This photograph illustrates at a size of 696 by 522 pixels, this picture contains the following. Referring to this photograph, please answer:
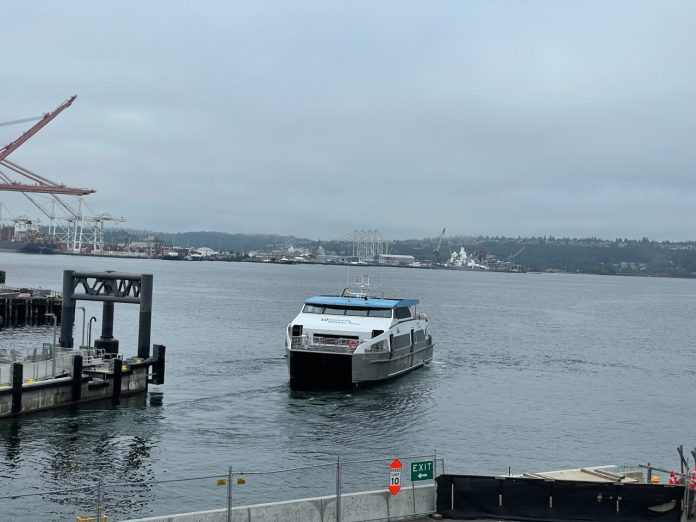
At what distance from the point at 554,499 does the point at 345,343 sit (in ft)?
90.6

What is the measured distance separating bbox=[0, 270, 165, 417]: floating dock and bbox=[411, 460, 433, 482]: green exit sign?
2016cm

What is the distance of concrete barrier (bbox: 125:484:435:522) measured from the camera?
53.9 feet

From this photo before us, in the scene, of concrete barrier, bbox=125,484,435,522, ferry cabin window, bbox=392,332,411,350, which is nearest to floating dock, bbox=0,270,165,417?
ferry cabin window, bbox=392,332,411,350

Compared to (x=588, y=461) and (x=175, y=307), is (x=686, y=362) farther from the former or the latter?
(x=175, y=307)

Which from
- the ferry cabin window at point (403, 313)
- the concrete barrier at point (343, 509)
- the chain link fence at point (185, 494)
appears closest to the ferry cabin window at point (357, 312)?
the ferry cabin window at point (403, 313)

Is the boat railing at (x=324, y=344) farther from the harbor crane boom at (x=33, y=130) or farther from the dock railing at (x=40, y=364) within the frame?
the harbor crane boom at (x=33, y=130)

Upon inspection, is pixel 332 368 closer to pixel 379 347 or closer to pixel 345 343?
pixel 345 343

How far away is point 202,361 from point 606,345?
1676 inches

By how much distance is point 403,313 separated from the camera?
5147cm

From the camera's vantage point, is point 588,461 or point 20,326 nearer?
point 588,461

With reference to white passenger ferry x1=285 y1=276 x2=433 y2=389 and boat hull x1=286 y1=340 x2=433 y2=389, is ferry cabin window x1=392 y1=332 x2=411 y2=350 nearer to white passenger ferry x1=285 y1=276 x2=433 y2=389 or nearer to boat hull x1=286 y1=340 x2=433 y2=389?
white passenger ferry x1=285 y1=276 x2=433 y2=389

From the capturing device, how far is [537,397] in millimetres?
48531

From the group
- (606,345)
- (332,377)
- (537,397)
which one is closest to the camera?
(332,377)

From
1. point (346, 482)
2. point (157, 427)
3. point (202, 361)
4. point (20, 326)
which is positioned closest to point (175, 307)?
point (20, 326)
